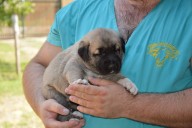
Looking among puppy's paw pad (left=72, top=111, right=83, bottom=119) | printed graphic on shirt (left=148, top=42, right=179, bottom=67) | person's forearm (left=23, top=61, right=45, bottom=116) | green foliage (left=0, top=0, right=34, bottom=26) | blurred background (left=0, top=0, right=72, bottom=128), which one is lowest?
blurred background (left=0, top=0, right=72, bottom=128)

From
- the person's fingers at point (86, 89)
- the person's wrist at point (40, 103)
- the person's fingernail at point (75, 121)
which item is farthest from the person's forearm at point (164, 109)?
the person's wrist at point (40, 103)

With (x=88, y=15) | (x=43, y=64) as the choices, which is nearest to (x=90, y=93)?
(x=88, y=15)

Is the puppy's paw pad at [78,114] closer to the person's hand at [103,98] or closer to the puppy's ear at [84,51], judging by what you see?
the person's hand at [103,98]

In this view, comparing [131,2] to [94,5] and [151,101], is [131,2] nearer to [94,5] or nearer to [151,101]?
[94,5]

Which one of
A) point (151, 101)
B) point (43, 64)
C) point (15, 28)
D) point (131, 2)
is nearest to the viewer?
point (151, 101)

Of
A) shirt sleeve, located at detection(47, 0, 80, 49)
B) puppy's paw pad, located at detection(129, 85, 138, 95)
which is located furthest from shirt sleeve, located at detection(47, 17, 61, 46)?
puppy's paw pad, located at detection(129, 85, 138, 95)

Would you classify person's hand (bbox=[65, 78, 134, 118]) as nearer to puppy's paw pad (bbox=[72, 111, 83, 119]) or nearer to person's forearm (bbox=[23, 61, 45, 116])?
puppy's paw pad (bbox=[72, 111, 83, 119])
